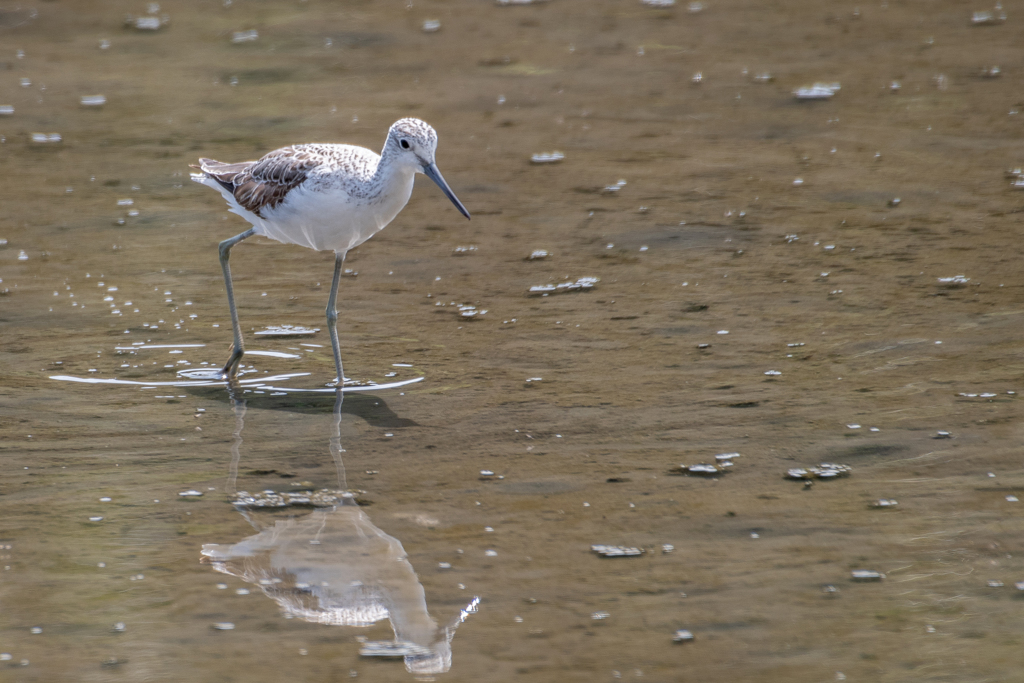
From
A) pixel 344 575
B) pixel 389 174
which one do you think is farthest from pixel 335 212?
pixel 344 575

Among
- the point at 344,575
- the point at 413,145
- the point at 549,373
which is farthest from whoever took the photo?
the point at 549,373

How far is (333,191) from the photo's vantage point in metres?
5.77

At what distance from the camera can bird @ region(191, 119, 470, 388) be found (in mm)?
5703

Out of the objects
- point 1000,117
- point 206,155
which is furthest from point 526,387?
point 1000,117

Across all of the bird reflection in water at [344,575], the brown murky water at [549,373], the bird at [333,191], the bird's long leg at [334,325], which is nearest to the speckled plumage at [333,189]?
the bird at [333,191]

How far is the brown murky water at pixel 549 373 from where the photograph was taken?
13.2 ft

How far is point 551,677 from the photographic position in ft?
12.2

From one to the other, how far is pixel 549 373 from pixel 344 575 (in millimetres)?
1950

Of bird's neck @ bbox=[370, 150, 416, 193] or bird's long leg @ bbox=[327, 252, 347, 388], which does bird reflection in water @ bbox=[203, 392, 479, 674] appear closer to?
bird's long leg @ bbox=[327, 252, 347, 388]

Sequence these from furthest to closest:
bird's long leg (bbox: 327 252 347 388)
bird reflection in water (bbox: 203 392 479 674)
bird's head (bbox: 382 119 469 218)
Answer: bird's long leg (bbox: 327 252 347 388)
bird's head (bbox: 382 119 469 218)
bird reflection in water (bbox: 203 392 479 674)

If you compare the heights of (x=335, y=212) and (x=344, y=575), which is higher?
(x=335, y=212)

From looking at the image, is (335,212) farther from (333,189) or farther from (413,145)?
(413,145)

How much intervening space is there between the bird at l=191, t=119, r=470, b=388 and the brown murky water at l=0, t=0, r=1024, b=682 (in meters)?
0.63

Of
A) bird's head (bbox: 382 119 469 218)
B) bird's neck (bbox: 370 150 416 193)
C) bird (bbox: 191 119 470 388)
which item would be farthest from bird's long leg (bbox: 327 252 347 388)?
bird's head (bbox: 382 119 469 218)
